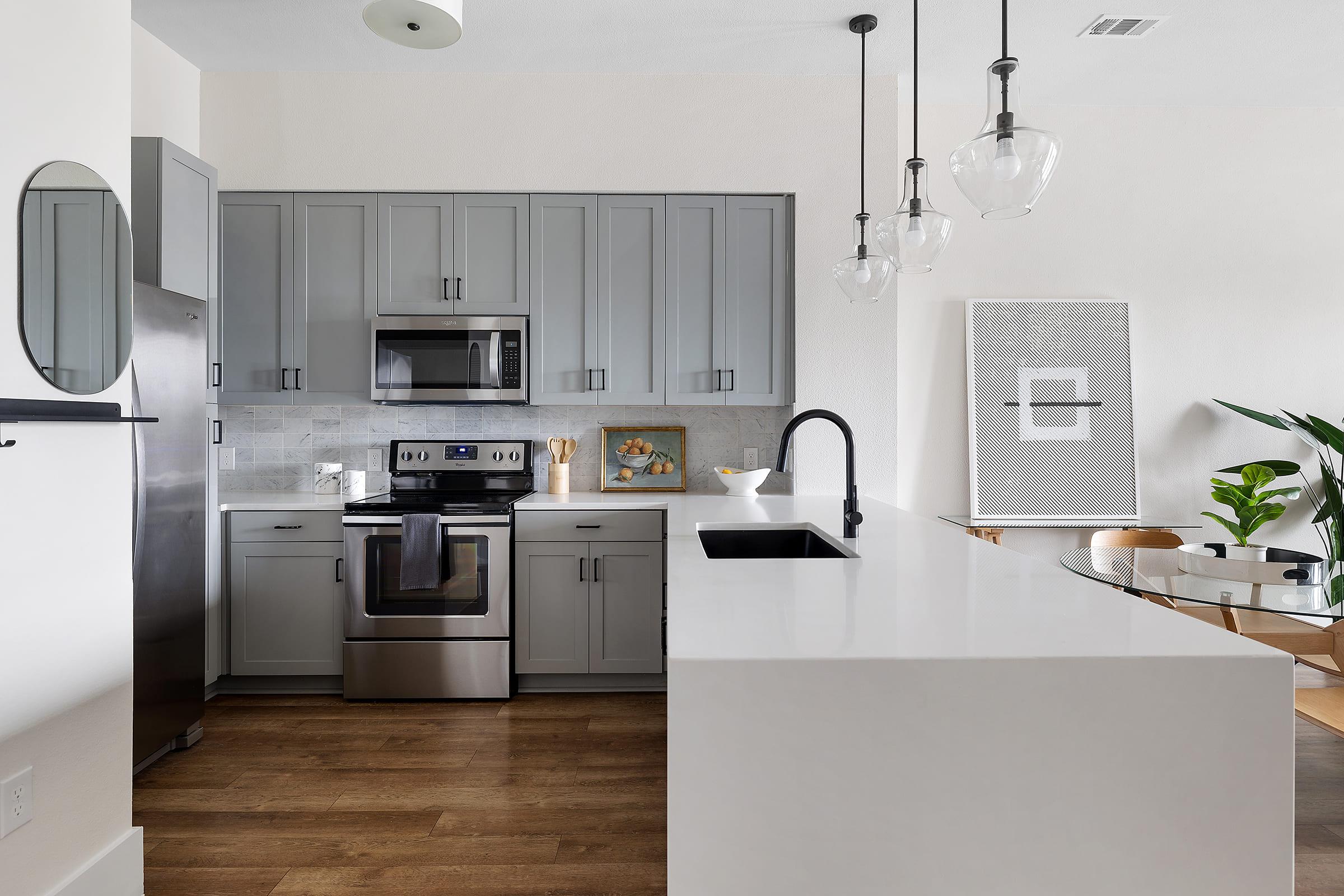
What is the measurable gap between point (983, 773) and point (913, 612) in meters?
0.32

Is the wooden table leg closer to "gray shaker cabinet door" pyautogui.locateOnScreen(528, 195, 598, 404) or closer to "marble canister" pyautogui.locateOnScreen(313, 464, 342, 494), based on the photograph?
"gray shaker cabinet door" pyautogui.locateOnScreen(528, 195, 598, 404)

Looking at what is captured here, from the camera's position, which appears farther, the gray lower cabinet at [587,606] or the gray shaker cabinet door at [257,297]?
the gray shaker cabinet door at [257,297]

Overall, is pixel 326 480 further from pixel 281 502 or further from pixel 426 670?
pixel 426 670

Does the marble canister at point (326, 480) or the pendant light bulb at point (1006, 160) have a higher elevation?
the pendant light bulb at point (1006, 160)

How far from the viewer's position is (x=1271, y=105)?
3.80 m

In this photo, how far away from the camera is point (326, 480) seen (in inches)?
139

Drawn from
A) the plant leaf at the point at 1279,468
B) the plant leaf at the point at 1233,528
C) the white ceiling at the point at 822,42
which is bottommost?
the plant leaf at the point at 1233,528

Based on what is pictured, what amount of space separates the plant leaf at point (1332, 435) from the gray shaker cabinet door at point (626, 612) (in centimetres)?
323

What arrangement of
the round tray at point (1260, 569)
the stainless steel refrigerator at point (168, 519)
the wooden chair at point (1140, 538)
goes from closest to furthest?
the round tray at point (1260, 569), the stainless steel refrigerator at point (168, 519), the wooden chair at point (1140, 538)

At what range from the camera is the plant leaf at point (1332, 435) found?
11.7 feet

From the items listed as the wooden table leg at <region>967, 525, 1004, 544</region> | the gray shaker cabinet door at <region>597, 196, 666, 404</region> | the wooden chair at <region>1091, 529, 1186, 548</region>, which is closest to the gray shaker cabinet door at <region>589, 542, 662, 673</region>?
the gray shaker cabinet door at <region>597, 196, 666, 404</region>

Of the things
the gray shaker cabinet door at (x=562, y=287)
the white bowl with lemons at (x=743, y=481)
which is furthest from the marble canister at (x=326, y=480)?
the white bowl with lemons at (x=743, y=481)

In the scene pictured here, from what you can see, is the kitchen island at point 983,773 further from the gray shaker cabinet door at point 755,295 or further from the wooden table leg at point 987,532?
the wooden table leg at point 987,532

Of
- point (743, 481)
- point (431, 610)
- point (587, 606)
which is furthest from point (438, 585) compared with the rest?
point (743, 481)
